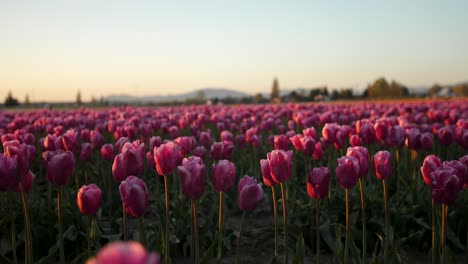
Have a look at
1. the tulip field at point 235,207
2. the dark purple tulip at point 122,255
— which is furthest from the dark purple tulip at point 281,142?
the dark purple tulip at point 122,255

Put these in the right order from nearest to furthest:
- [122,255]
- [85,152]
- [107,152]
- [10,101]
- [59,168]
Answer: [122,255], [59,168], [107,152], [85,152], [10,101]

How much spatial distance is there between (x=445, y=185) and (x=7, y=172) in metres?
2.88

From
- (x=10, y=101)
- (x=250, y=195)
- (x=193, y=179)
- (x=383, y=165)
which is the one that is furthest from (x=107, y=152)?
(x=10, y=101)

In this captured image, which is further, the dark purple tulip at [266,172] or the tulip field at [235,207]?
the dark purple tulip at [266,172]

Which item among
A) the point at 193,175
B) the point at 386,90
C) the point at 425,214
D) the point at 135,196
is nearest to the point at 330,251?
the point at 425,214

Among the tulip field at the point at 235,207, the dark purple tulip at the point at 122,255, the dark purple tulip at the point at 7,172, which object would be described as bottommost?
the tulip field at the point at 235,207

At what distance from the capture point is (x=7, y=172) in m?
2.85

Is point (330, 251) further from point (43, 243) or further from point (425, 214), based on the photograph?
point (43, 243)

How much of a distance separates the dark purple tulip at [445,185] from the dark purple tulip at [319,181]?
69 cm

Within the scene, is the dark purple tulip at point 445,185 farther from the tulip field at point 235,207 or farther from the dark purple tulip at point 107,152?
the dark purple tulip at point 107,152

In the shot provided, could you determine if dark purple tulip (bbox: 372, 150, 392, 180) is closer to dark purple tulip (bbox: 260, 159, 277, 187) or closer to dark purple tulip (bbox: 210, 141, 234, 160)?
dark purple tulip (bbox: 260, 159, 277, 187)

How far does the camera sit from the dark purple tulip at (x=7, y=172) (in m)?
2.84

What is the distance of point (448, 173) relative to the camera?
2824mm

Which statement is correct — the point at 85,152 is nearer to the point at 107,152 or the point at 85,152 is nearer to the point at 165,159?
the point at 107,152
